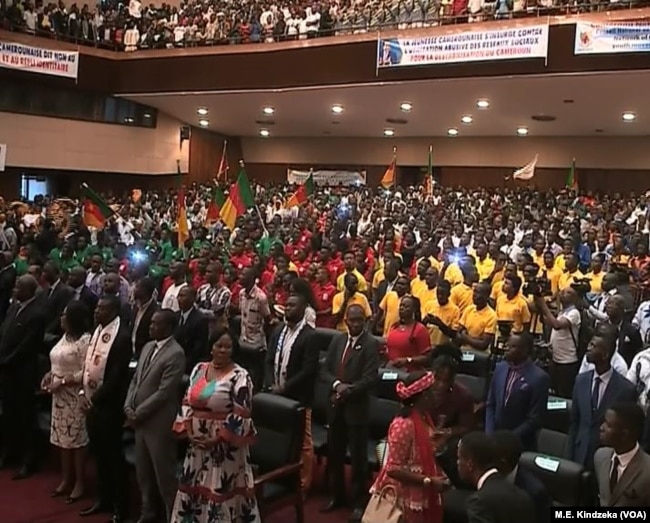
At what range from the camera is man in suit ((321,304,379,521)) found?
4.78 meters

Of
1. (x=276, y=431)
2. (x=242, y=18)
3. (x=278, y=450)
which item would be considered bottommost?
(x=278, y=450)

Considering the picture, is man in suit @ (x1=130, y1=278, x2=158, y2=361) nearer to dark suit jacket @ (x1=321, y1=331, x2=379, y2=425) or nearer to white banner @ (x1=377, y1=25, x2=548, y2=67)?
dark suit jacket @ (x1=321, y1=331, x2=379, y2=425)

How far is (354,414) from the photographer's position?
4.80 m

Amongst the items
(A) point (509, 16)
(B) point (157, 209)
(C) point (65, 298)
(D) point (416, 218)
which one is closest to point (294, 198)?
(D) point (416, 218)

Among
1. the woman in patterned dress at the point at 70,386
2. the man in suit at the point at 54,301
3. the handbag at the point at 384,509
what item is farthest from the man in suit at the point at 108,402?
the handbag at the point at 384,509

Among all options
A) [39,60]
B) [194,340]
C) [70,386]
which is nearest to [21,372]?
[70,386]

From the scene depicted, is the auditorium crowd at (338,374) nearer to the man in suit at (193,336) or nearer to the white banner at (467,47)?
the man in suit at (193,336)

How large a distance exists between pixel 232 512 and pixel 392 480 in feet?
3.05

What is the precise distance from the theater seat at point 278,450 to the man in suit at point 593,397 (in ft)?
4.99

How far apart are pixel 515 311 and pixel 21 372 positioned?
12.9 ft

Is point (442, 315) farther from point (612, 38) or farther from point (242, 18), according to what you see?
point (242, 18)

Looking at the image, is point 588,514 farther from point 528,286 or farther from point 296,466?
point 528,286

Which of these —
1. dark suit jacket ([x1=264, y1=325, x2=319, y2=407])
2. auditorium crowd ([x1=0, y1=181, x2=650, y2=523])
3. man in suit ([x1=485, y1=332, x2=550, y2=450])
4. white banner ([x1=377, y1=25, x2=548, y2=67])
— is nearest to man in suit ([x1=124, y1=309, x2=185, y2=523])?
auditorium crowd ([x1=0, y1=181, x2=650, y2=523])

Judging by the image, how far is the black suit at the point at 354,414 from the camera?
15.7 feet
